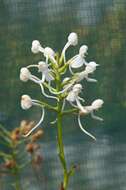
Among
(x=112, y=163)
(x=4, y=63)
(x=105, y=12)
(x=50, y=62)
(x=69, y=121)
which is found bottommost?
(x=112, y=163)

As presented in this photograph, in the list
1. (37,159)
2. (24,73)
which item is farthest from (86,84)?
(24,73)

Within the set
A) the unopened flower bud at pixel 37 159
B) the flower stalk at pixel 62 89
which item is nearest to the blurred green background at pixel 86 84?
the unopened flower bud at pixel 37 159

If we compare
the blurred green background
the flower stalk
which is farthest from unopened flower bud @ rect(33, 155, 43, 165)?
the blurred green background

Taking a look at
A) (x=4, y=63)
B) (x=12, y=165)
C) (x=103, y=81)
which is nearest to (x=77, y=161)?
(x=103, y=81)

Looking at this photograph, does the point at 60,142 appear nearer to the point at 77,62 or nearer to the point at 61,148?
the point at 61,148

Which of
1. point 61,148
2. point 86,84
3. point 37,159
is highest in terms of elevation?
point 61,148

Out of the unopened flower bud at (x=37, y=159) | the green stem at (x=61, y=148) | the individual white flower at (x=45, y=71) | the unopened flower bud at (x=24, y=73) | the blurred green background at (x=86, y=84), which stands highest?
the individual white flower at (x=45, y=71)

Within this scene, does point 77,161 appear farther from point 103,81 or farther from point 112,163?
point 103,81

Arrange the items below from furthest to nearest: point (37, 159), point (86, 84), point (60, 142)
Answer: point (86, 84) < point (37, 159) < point (60, 142)

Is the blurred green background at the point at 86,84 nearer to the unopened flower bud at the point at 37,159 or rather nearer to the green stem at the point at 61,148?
the unopened flower bud at the point at 37,159
